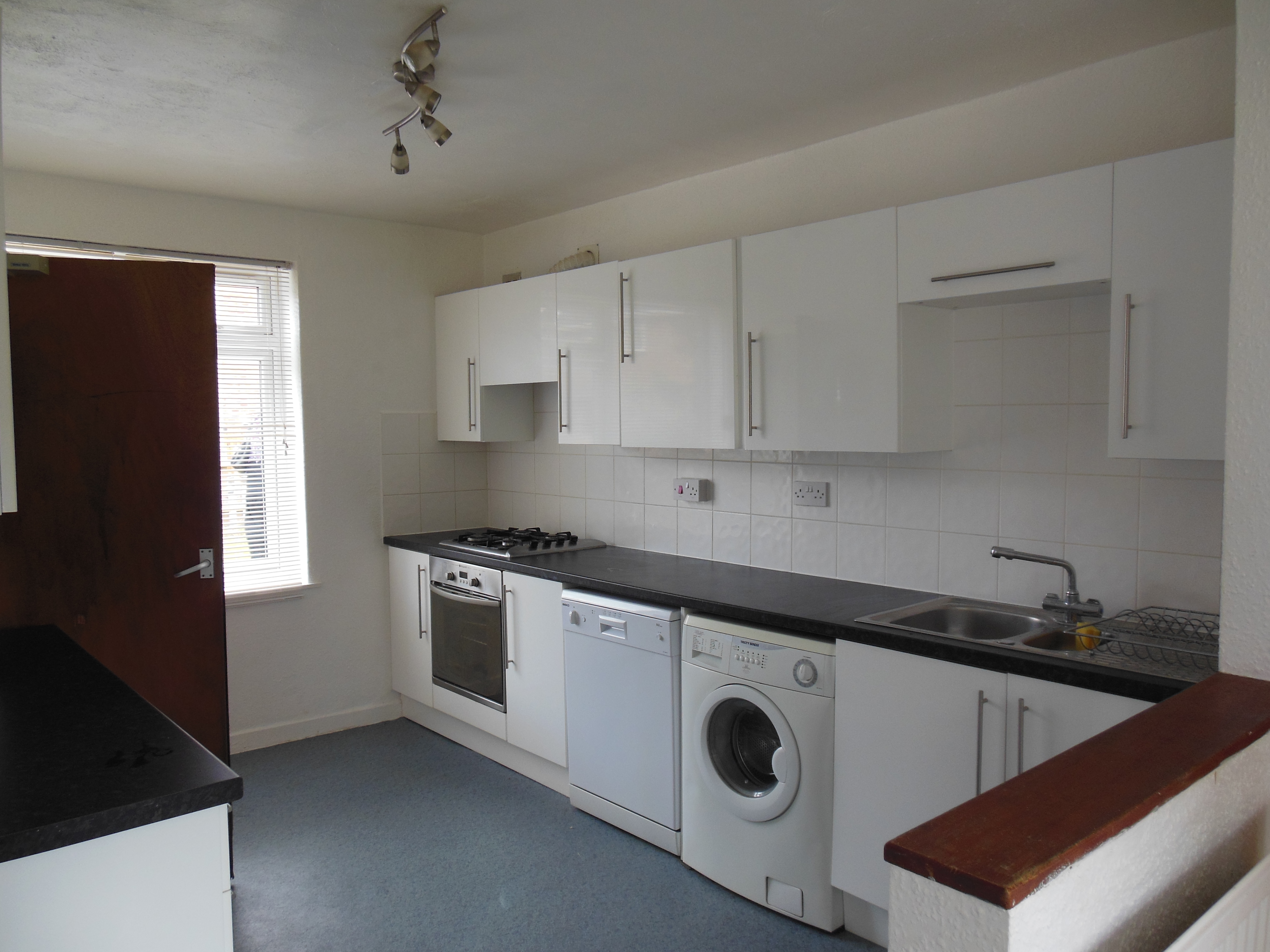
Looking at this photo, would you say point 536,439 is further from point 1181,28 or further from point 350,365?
point 1181,28

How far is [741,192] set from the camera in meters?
3.28

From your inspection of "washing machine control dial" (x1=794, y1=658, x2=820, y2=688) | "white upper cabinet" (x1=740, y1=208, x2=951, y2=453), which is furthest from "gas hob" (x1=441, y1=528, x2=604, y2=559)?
"washing machine control dial" (x1=794, y1=658, x2=820, y2=688)

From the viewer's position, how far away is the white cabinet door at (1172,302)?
189 centimetres

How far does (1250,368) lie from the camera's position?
1505 mm

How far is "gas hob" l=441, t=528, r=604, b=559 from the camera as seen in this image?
364 centimetres

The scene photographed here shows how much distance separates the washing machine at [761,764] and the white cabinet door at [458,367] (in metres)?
1.86

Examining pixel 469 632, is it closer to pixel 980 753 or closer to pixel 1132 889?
pixel 980 753

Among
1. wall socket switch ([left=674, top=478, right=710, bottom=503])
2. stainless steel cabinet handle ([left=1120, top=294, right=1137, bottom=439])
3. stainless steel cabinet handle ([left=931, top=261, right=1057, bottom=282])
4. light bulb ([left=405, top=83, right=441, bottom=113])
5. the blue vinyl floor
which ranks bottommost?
the blue vinyl floor

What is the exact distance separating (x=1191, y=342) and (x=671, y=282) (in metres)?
1.66

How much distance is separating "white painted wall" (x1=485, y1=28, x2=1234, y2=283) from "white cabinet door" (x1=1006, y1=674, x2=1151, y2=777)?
1.32 meters

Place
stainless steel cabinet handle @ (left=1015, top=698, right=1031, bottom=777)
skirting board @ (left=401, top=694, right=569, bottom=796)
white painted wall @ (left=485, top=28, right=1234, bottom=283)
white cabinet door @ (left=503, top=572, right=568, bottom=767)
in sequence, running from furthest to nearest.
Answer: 1. skirting board @ (left=401, top=694, right=569, bottom=796)
2. white cabinet door @ (left=503, top=572, right=568, bottom=767)
3. white painted wall @ (left=485, top=28, right=1234, bottom=283)
4. stainless steel cabinet handle @ (left=1015, top=698, right=1031, bottom=777)

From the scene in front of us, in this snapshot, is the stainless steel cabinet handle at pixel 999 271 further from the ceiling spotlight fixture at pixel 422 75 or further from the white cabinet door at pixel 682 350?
the ceiling spotlight fixture at pixel 422 75

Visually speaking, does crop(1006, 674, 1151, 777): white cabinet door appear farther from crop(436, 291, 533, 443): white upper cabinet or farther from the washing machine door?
crop(436, 291, 533, 443): white upper cabinet

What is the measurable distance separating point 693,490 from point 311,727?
84.3 inches
